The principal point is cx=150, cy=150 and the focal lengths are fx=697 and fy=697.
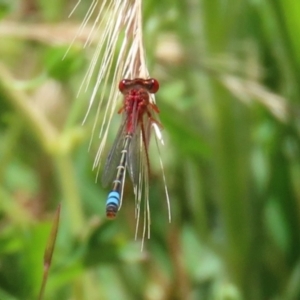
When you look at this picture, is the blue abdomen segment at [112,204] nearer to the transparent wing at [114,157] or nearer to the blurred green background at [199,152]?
the transparent wing at [114,157]

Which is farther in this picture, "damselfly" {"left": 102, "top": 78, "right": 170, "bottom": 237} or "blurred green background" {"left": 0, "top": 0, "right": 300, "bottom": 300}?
"blurred green background" {"left": 0, "top": 0, "right": 300, "bottom": 300}

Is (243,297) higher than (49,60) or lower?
lower

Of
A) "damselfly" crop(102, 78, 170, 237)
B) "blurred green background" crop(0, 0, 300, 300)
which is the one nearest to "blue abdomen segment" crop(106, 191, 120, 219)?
"damselfly" crop(102, 78, 170, 237)

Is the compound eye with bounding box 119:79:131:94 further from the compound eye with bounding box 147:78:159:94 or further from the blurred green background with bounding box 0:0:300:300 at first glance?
the blurred green background with bounding box 0:0:300:300

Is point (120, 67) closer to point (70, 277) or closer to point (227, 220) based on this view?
point (70, 277)

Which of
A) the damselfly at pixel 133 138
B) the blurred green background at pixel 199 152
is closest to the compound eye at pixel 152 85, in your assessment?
the damselfly at pixel 133 138

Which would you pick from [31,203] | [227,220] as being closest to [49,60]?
[227,220]

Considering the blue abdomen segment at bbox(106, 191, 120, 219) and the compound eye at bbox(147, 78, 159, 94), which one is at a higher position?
the compound eye at bbox(147, 78, 159, 94)
